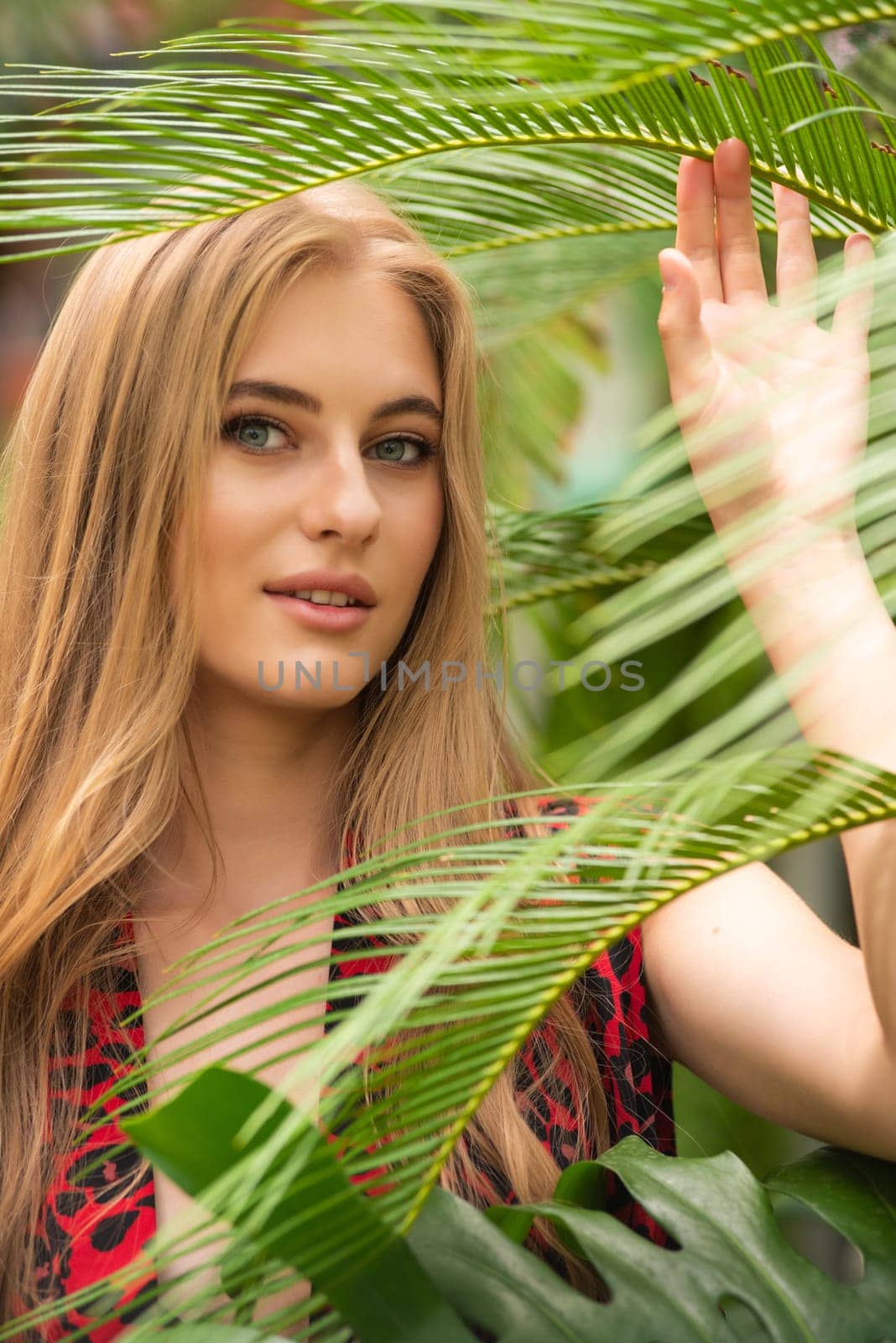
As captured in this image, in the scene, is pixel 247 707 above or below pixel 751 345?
below

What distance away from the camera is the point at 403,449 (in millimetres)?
1212

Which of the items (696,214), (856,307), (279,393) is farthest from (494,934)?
(279,393)

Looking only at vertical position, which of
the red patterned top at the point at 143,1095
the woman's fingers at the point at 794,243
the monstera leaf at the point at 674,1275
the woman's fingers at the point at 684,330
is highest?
the woman's fingers at the point at 794,243

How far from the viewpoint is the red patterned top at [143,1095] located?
3.38ft

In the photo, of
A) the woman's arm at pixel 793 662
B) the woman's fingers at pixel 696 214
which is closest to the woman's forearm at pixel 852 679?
the woman's arm at pixel 793 662

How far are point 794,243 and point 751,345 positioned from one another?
70 millimetres

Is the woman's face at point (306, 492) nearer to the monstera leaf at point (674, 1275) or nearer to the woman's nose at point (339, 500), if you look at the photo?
the woman's nose at point (339, 500)

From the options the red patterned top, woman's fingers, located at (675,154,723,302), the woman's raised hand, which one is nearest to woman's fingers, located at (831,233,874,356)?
the woman's raised hand

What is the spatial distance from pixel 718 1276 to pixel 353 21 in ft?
2.32

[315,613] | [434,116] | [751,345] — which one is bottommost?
[315,613]

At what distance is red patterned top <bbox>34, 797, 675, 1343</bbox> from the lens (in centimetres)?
103

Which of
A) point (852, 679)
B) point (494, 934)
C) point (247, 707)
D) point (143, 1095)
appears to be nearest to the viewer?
point (494, 934)

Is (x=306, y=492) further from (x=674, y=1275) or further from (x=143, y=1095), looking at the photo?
(x=674, y=1275)

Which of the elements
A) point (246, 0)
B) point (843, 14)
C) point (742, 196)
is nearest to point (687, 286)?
point (742, 196)
